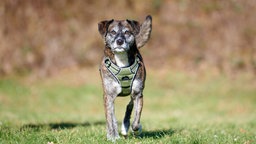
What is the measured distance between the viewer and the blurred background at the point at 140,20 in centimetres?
2205

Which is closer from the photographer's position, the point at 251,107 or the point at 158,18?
the point at 251,107

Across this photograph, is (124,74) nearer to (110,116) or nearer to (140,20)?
(110,116)

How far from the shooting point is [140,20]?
23.2 m

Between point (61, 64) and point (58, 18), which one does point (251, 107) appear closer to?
point (61, 64)

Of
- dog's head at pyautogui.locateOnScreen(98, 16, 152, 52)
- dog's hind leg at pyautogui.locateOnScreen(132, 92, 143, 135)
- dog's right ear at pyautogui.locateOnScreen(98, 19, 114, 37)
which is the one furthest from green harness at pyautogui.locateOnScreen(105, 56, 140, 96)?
dog's right ear at pyautogui.locateOnScreen(98, 19, 114, 37)

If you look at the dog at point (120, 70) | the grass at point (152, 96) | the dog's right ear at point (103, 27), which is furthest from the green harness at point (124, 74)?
the grass at point (152, 96)

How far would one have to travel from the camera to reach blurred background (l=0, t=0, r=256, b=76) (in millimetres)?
22047

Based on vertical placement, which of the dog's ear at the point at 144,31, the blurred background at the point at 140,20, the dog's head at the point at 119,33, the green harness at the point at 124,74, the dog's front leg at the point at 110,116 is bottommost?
the dog's front leg at the point at 110,116

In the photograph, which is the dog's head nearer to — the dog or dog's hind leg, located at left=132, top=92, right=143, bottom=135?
the dog

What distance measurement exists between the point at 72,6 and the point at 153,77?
5820 millimetres

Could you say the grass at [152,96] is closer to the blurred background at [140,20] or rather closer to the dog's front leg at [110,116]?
the blurred background at [140,20]

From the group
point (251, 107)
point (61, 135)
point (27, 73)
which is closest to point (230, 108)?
point (251, 107)

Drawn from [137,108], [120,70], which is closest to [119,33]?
[120,70]

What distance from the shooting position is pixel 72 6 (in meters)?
24.4
